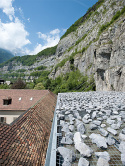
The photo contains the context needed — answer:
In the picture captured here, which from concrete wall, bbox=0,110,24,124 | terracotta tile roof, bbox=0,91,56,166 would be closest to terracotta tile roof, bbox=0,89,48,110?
concrete wall, bbox=0,110,24,124

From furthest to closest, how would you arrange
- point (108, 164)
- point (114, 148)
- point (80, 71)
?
point (80, 71) → point (114, 148) → point (108, 164)

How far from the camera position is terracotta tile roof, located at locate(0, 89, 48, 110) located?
15055mm

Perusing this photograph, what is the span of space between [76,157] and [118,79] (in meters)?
12.4

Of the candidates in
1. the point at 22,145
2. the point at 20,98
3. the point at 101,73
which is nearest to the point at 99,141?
the point at 22,145

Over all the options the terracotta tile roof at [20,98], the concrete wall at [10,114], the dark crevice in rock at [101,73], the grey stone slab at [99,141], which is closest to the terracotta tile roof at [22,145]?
the grey stone slab at [99,141]

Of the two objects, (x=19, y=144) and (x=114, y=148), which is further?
(x=19, y=144)

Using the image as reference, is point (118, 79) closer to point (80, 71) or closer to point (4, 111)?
point (4, 111)

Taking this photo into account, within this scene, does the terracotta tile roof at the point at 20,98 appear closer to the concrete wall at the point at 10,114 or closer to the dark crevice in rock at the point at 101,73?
the concrete wall at the point at 10,114

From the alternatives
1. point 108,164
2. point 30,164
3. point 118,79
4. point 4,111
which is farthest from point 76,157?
point 4,111

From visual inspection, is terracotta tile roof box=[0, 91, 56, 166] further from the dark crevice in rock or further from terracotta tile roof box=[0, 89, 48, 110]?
the dark crevice in rock

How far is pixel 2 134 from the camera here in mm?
3807

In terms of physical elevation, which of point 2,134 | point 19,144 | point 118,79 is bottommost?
point 19,144

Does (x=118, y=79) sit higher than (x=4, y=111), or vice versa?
(x=118, y=79)

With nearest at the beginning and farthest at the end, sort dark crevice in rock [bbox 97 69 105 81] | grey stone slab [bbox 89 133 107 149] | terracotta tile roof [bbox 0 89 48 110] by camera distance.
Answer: grey stone slab [bbox 89 133 107 149]
terracotta tile roof [bbox 0 89 48 110]
dark crevice in rock [bbox 97 69 105 81]
